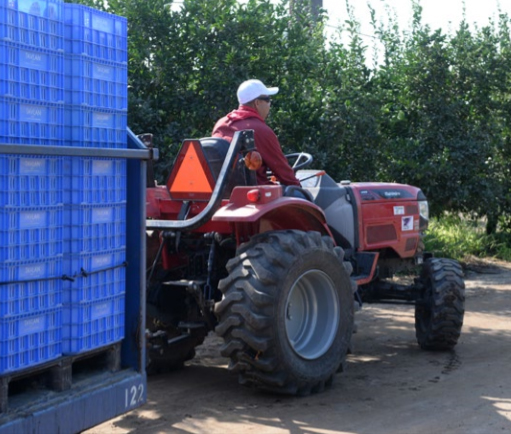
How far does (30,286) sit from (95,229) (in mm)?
525

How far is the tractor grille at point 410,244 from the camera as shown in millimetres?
8216

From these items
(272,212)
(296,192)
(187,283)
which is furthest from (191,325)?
(296,192)

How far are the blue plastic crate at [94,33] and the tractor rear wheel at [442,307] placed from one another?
13.5ft

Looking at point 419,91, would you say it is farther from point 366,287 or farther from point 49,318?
point 49,318

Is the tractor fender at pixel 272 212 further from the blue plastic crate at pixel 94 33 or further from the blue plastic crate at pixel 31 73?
the blue plastic crate at pixel 31 73

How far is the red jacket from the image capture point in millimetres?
6496

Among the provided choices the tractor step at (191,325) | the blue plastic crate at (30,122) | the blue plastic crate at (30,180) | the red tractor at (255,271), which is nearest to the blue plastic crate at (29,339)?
the blue plastic crate at (30,180)

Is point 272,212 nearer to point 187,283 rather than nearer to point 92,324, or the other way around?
point 187,283

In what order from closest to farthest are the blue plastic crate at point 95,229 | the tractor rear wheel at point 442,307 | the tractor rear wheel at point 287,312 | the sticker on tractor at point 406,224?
the blue plastic crate at point 95,229 → the tractor rear wheel at point 287,312 → the tractor rear wheel at point 442,307 → the sticker on tractor at point 406,224

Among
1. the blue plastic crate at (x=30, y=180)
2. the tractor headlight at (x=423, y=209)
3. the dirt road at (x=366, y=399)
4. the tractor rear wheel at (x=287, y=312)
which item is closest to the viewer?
the blue plastic crate at (x=30, y=180)

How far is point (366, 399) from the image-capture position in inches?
240

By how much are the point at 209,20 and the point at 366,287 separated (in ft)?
14.8

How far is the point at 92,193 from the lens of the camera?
4422 millimetres

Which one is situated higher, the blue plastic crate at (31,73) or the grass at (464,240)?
the blue plastic crate at (31,73)
